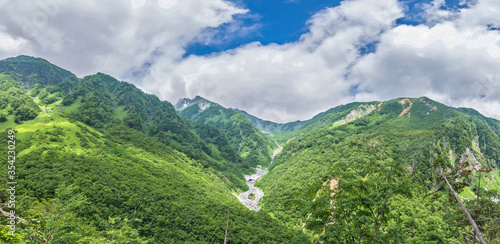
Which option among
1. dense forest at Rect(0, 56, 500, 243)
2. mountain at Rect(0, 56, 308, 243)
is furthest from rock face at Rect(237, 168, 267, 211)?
mountain at Rect(0, 56, 308, 243)

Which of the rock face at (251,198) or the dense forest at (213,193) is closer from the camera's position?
the dense forest at (213,193)

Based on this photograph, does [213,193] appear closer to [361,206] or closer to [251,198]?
[251,198]

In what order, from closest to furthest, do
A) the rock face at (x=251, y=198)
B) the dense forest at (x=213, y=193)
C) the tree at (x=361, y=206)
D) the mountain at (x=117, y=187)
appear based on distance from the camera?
the tree at (x=361, y=206), the dense forest at (x=213, y=193), the mountain at (x=117, y=187), the rock face at (x=251, y=198)

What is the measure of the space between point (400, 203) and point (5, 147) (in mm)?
142435

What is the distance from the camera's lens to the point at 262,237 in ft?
212

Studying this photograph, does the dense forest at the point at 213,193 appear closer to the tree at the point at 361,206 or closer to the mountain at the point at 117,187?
the tree at the point at 361,206

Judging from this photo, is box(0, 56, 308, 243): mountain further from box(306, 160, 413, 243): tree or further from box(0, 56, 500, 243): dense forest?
box(306, 160, 413, 243): tree

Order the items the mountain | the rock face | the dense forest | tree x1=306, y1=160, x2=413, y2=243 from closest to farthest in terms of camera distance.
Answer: tree x1=306, y1=160, x2=413, y2=243, the dense forest, the mountain, the rock face

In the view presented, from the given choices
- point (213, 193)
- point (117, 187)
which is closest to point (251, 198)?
point (213, 193)

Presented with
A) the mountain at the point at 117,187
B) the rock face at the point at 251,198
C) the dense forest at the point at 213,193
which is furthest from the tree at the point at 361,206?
the rock face at the point at 251,198

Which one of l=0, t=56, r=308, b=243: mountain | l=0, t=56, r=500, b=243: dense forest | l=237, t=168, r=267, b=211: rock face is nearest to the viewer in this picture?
l=0, t=56, r=500, b=243: dense forest

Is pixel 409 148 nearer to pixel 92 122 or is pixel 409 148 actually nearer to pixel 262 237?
pixel 262 237

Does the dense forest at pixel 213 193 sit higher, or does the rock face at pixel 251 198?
the dense forest at pixel 213 193

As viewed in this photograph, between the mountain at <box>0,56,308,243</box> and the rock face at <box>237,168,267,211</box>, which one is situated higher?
the mountain at <box>0,56,308,243</box>
